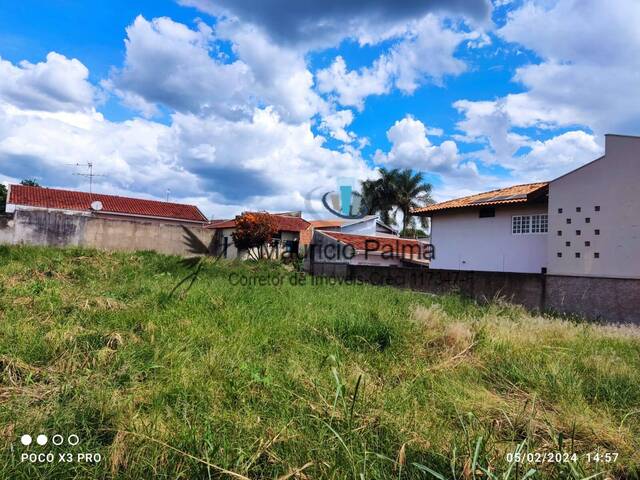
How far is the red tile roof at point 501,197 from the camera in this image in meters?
12.7

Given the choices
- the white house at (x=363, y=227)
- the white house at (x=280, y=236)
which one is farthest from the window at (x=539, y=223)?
the white house at (x=363, y=227)

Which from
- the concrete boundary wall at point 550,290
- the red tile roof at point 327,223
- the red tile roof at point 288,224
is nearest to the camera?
the concrete boundary wall at point 550,290

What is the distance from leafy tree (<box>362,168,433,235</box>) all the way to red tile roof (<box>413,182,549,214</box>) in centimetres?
1030

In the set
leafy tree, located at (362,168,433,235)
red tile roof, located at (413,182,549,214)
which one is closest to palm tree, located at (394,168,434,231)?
leafy tree, located at (362,168,433,235)

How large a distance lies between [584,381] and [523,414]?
1.37 meters

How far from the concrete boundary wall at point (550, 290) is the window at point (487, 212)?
4.48 metres

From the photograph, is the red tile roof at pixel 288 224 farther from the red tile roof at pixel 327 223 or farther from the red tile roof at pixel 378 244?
the red tile roof at pixel 378 244

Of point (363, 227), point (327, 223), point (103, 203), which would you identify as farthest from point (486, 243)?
point (103, 203)

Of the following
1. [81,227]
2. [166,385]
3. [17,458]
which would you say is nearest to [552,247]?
[166,385]

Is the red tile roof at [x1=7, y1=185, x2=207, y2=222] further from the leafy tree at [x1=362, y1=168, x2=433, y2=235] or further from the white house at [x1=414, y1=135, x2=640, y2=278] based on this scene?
the white house at [x1=414, y1=135, x2=640, y2=278]

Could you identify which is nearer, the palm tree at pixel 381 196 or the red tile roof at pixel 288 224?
the red tile roof at pixel 288 224

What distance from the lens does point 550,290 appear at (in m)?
9.34

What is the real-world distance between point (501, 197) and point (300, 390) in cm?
1358

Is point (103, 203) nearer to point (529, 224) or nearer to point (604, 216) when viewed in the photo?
point (529, 224)
